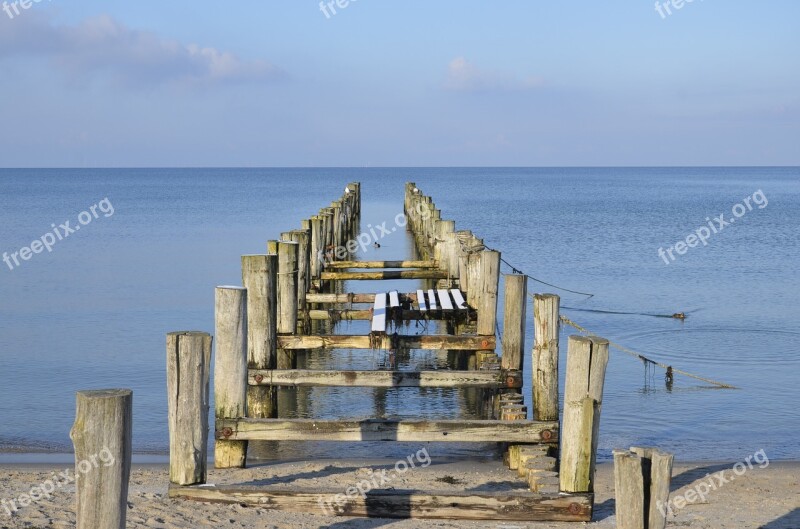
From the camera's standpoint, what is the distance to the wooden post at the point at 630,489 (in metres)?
5.55

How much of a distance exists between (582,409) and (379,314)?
Answer: 537 centimetres

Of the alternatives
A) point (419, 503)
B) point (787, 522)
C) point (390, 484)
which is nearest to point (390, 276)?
point (390, 484)

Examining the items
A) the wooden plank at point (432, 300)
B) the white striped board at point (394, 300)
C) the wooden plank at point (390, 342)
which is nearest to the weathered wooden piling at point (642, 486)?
the wooden plank at point (390, 342)

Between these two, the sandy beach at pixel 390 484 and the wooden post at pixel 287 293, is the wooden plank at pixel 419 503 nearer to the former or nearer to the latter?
the sandy beach at pixel 390 484

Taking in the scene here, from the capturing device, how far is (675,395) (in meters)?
13.8

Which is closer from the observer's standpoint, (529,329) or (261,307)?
(261,307)

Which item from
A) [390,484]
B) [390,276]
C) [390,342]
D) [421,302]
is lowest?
[390,484]

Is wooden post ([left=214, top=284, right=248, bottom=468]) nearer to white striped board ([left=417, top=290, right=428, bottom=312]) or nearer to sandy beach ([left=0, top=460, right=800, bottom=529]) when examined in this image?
sandy beach ([left=0, top=460, right=800, bottom=529])

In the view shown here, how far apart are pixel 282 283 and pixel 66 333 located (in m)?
8.97

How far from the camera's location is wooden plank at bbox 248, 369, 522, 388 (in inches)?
376

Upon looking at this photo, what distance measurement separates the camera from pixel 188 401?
686cm

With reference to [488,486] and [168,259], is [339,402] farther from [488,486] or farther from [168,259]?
[168,259]

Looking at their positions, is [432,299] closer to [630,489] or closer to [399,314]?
[399,314]

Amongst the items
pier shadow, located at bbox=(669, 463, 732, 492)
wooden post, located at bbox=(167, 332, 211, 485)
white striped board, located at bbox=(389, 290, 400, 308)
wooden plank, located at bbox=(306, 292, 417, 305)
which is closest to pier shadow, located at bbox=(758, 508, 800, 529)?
pier shadow, located at bbox=(669, 463, 732, 492)
